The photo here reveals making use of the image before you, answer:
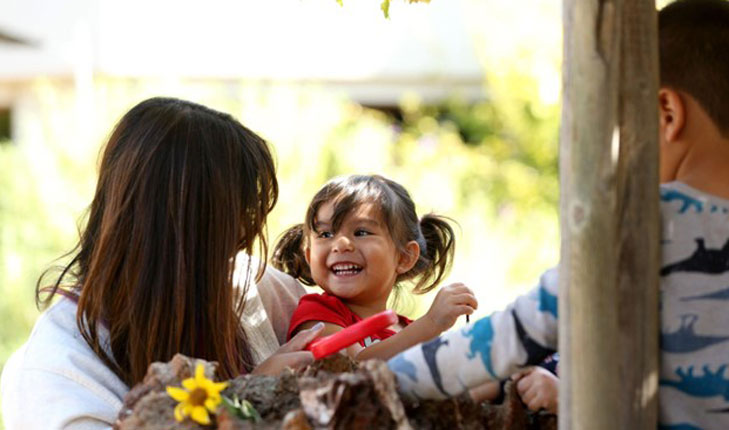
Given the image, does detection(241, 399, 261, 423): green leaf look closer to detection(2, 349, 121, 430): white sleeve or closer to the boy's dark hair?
detection(2, 349, 121, 430): white sleeve

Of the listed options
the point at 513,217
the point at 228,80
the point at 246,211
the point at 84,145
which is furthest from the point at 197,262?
the point at 228,80

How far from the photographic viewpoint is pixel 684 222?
2.19 meters

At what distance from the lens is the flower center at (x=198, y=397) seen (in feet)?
6.98

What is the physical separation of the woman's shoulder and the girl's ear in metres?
1.21

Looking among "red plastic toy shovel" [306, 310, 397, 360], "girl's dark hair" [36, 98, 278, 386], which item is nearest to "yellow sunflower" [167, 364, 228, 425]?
"red plastic toy shovel" [306, 310, 397, 360]

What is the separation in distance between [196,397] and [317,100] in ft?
24.6

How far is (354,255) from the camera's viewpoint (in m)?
3.56

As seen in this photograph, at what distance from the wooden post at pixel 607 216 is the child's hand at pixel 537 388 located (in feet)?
0.72

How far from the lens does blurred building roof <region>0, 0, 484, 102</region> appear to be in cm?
1120

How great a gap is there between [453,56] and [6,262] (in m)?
5.42

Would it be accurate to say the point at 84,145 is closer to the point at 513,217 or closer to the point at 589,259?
the point at 513,217

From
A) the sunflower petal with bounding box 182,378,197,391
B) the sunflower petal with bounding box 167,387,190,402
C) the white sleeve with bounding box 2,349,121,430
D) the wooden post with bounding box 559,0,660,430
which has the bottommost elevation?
the white sleeve with bounding box 2,349,121,430

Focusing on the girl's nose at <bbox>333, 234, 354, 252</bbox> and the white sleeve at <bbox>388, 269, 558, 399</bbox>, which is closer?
the white sleeve at <bbox>388, 269, 558, 399</bbox>

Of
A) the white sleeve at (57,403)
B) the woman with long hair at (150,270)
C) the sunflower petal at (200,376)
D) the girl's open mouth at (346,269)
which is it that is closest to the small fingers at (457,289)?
the girl's open mouth at (346,269)
